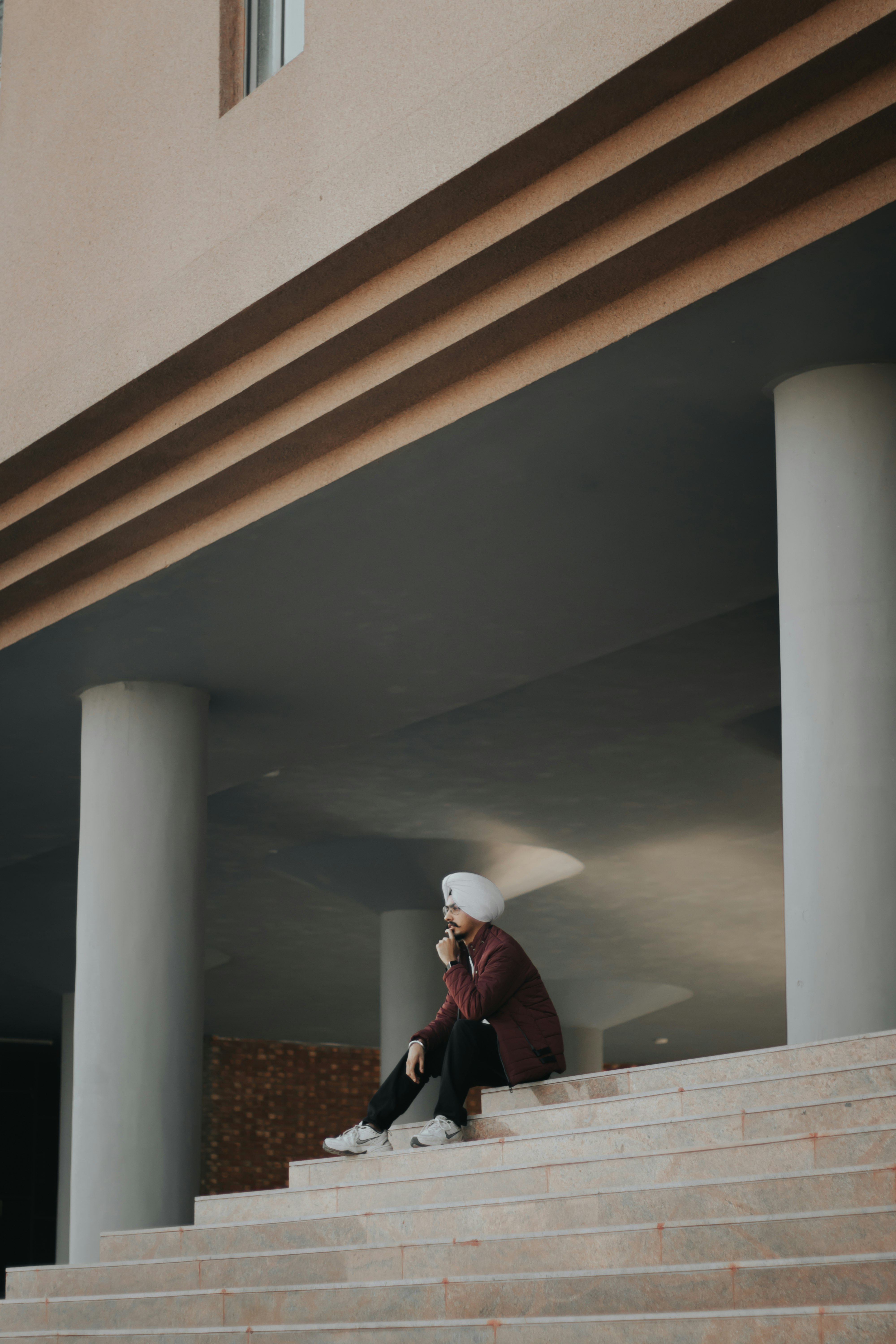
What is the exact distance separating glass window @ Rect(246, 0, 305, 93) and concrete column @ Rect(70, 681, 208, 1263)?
14.6 ft

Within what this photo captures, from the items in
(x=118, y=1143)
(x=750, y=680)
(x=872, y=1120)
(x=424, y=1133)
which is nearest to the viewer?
(x=872, y=1120)

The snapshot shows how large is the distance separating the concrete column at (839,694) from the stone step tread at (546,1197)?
127 cm

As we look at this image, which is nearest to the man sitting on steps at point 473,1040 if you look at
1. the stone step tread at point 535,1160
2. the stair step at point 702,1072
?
the stair step at point 702,1072

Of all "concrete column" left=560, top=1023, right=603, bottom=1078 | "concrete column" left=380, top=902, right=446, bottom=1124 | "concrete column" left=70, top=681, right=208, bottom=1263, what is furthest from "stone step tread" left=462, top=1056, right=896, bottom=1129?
"concrete column" left=560, top=1023, right=603, bottom=1078

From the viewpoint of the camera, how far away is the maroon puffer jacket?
26.8 ft

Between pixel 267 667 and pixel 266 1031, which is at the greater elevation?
pixel 267 667

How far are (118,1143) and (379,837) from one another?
6.82 m

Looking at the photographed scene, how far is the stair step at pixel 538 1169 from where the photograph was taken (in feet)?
18.6

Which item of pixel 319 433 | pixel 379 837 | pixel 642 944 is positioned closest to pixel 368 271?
pixel 319 433

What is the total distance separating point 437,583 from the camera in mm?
10250

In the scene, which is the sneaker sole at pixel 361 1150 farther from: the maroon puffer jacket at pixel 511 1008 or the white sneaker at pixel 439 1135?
the maroon puffer jacket at pixel 511 1008

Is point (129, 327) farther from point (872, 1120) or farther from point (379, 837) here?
point (379, 837)

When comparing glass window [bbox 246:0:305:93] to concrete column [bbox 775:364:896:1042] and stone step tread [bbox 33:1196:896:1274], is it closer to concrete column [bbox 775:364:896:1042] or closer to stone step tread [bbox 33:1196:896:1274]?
concrete column [bbox 775:364:896:1042]

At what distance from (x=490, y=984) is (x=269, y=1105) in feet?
62.9
